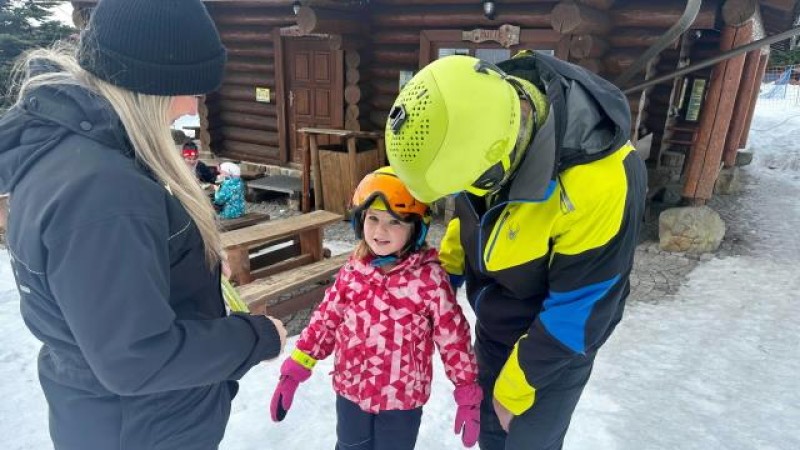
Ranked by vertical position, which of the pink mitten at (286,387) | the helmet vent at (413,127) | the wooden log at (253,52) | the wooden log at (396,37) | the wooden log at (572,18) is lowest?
the pink mitten at (286,387)

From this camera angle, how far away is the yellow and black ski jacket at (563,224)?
1.32 metres

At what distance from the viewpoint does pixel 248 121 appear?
1004cm

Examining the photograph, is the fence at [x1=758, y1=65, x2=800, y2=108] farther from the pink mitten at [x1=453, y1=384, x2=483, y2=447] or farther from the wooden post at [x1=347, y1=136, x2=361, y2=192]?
the pink mitten at [x1=453, y1=384, x2=483, y2=447]

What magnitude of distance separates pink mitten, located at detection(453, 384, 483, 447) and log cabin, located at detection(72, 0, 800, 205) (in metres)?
4.96

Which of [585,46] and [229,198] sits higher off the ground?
[585,46]

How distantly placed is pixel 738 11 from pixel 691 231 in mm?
2593

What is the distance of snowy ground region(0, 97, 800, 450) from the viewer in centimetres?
285

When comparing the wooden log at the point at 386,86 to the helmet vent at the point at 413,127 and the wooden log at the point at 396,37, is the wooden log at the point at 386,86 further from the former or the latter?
the helmet vent at the point at 413,127

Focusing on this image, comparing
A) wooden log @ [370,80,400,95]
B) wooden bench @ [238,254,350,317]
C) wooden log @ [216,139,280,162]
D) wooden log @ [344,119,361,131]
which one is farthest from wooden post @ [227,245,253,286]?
wooden log @ [216,139,280,162]

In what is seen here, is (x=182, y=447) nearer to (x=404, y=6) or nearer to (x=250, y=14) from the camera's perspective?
(x=404, y=6)

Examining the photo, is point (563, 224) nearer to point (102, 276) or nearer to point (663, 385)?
point (102, 276)

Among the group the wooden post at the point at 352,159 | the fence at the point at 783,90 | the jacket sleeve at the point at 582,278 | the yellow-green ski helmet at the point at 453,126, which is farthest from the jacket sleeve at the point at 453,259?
the fence at the point at 783,90

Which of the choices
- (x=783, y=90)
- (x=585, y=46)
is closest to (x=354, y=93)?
(x=585, y=46)

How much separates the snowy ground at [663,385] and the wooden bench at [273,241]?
3.70ft
